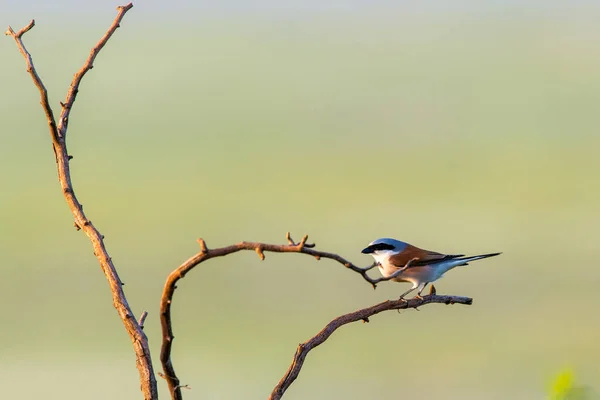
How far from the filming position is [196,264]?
3.27 feet

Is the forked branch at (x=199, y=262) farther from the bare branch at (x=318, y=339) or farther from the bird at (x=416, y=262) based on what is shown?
the bird at (x=416, y=262)

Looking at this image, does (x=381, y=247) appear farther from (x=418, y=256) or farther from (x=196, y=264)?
(x=196, y=264)

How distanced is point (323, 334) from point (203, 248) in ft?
1.24

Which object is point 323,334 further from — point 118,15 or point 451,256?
point 451,256

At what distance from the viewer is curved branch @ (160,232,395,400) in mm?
957

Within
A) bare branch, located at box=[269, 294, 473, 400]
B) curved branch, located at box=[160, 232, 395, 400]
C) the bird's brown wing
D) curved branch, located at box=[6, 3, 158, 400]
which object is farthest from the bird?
curved branch, located at box=[160, 232, 395, 400]

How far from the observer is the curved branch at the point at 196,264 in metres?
0.96

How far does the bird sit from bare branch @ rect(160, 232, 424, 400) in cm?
188

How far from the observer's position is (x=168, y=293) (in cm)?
103

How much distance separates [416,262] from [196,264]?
2.08 meters

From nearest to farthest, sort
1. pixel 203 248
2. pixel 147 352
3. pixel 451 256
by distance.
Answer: pixel 203 248 → pixel 147 352 → pixel 451 256

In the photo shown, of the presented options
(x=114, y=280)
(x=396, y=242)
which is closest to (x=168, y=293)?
(x=114, y=280)

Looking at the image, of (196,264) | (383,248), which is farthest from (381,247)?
(196,264)

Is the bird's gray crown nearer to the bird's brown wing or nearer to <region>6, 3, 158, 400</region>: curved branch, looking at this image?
the bird's brown wing
